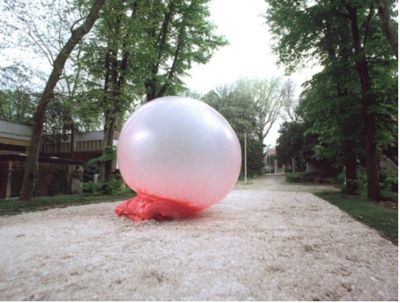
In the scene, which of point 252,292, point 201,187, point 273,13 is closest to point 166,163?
point 201,187

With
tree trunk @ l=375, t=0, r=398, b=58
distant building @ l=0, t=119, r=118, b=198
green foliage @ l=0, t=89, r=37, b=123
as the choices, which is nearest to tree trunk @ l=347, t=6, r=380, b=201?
tree trunk @ l=375, t=0, r=398, b=58

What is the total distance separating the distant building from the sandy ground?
8.87 metres

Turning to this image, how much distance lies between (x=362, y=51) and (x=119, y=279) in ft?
36.0

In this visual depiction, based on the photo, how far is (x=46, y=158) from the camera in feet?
46.2

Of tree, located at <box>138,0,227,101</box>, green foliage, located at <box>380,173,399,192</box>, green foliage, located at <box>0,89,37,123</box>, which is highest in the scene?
tree, located at <box>138,0,227,101</box>

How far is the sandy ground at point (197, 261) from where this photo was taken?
96.5 inches

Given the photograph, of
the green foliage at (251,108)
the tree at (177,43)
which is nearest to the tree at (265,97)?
the green foliage at (251,108)

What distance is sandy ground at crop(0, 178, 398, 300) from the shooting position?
8.04ft

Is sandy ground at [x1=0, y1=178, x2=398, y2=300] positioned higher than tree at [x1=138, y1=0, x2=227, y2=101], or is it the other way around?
tree at [x1=138, y1=0, x2=227, y2=101]

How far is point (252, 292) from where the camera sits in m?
2.43

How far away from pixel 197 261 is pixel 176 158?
2.18 metres

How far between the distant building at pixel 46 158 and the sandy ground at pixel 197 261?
8.87m

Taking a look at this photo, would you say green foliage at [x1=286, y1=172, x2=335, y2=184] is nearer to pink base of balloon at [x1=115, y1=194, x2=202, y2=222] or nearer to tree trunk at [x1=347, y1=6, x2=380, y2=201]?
tree trunk at [x1=347, y1=6, x2=380, y2=201]

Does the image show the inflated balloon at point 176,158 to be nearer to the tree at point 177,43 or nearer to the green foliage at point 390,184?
the tree at point 177,43
